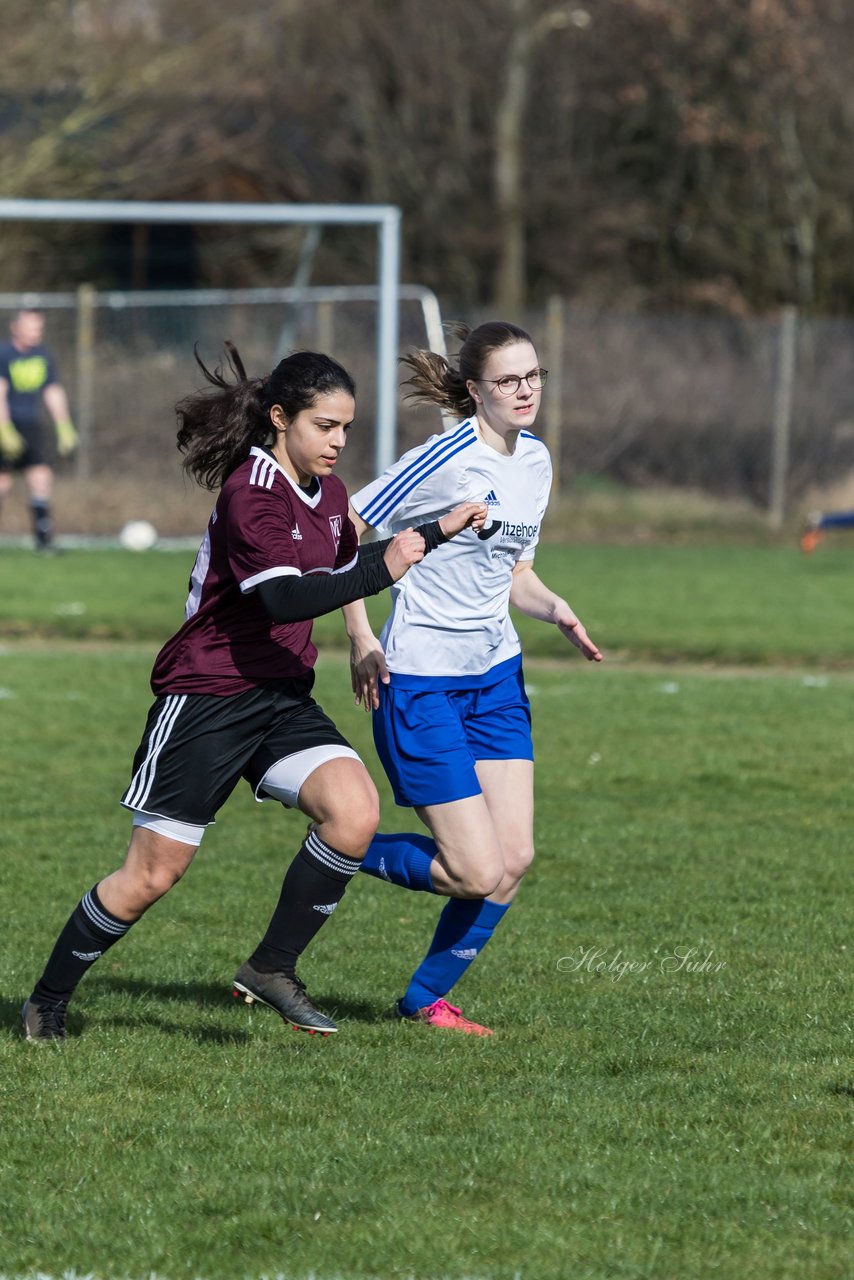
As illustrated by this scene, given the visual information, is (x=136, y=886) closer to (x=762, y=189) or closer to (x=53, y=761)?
(x=53, y=761)

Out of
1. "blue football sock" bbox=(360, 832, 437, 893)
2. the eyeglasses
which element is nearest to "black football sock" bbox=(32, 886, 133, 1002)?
"blue football sock" bbox=(360, 832, 437, 893)

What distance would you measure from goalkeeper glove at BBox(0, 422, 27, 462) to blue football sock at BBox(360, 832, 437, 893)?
13.8 m

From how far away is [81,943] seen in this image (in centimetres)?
476

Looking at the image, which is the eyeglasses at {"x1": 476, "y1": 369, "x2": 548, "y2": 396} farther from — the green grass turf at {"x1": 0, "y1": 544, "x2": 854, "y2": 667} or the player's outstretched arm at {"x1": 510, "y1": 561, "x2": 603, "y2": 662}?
the green grass turf at {"x1": 0, "y1": 544, "x2": 854, "y2": 667}

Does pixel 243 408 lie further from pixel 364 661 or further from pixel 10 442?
pixel 10 442

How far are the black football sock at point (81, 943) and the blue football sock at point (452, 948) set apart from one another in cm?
81

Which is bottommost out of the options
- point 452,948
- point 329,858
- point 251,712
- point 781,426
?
point 781,426

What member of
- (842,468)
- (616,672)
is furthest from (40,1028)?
(842,468)

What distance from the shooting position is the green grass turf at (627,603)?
1284 centimetres

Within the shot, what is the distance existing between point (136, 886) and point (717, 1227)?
182 centimetres

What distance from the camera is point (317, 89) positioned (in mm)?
32000
